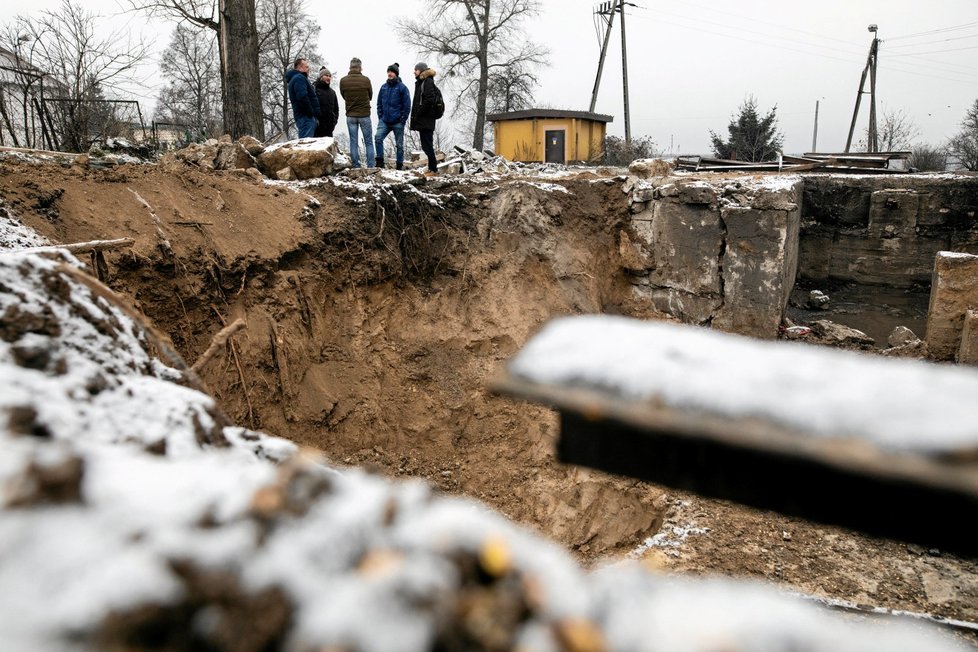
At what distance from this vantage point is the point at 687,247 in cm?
709

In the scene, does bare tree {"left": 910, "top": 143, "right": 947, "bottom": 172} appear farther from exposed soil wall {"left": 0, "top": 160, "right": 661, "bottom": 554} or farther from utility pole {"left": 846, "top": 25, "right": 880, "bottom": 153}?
exposed soil wall {"left": 0, "top": 160, "right": 661, "bottom": 554}

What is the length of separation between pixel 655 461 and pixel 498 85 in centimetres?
2652

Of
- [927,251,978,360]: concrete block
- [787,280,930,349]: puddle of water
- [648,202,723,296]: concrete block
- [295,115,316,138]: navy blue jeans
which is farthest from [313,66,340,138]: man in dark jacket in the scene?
[927,251,978,360]: concrete block

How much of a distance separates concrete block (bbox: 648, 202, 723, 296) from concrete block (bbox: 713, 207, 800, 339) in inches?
5.2

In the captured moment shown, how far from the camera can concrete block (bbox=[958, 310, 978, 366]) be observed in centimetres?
578

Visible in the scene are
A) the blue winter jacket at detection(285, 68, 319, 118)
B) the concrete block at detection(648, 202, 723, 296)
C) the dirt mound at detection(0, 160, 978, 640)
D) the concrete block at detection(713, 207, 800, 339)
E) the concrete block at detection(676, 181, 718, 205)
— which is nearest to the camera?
the dirt mound at detection(0, 160, 978, 640)

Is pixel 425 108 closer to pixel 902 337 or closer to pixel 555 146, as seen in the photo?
pixel 902 337

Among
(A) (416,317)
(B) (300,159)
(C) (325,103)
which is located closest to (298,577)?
(A) (416,317)

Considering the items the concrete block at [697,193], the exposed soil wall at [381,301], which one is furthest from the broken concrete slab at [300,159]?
the concrete block at [697,193]

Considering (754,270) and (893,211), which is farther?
(893,211)

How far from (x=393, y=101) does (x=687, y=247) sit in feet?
14.3

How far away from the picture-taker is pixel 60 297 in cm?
171

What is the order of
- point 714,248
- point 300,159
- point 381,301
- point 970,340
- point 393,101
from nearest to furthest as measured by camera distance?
point 970,340, point 381,301, point 300,159, point 714,248, point 393,101

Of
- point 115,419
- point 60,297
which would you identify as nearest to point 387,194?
point 60,297
